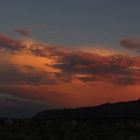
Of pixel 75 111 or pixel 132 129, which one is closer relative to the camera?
pixel 132 129

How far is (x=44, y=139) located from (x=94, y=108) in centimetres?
8107

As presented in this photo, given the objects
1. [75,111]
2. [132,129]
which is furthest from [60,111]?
[132,129]

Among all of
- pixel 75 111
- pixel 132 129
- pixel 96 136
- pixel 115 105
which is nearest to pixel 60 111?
pixel 75 111

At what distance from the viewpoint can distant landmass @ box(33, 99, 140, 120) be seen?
4262 inches

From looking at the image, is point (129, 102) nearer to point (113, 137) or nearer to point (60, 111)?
point (60, 111)

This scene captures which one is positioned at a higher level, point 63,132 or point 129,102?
point 129,102

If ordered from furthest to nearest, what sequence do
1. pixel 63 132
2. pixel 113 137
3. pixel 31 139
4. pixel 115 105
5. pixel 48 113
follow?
1. pixel 48 113
2. pixel 115 105
3. pixel 63 132
4. pixel 113 137
5. pixel 31 139

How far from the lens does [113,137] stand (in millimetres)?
43250

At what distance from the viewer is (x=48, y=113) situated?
12794 centimetres

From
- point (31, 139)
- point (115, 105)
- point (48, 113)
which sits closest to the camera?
point (31, 139)

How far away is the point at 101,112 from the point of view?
11544 cm

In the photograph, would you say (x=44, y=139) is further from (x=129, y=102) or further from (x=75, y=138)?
(x=129, y=102)

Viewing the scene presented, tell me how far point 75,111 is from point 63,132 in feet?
242

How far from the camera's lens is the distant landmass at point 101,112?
108m
